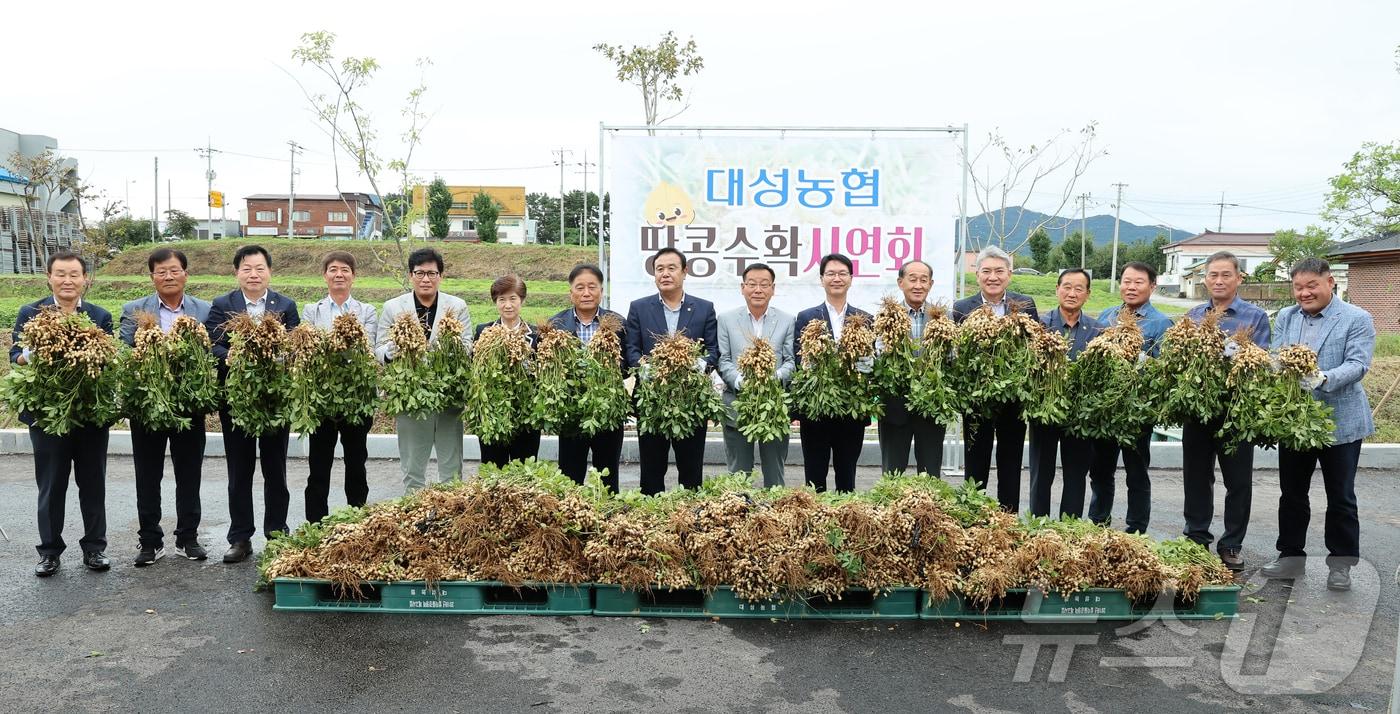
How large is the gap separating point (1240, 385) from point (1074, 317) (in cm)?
117

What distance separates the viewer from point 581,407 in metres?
5.47

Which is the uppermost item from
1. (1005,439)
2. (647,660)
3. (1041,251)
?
(1041,251)

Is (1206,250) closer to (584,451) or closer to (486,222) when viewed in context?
(486,222)

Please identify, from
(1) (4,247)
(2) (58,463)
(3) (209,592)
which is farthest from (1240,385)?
(1) (4,247)

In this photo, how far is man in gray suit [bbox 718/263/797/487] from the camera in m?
6.02

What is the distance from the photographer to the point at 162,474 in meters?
5.63

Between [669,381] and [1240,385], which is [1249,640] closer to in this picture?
[1240,385]

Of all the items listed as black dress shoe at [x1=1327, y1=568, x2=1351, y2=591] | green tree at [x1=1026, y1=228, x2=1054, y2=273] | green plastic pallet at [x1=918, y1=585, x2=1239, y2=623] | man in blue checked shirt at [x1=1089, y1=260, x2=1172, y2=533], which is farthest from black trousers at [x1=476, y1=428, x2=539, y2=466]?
green tree at [x1=1026, y1=228, x2=1054, y2=273]

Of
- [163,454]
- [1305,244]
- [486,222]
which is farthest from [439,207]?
[163,454]

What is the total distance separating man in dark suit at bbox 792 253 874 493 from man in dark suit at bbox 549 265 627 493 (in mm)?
1217

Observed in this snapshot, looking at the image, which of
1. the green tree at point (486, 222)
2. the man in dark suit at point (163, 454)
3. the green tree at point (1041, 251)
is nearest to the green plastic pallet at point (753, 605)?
the man in dark suit at point (163, 454)

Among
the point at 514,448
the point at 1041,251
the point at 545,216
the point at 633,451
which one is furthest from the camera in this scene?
the point at 545,216

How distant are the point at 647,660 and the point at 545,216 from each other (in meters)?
68.1

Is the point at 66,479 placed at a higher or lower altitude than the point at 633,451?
higher
